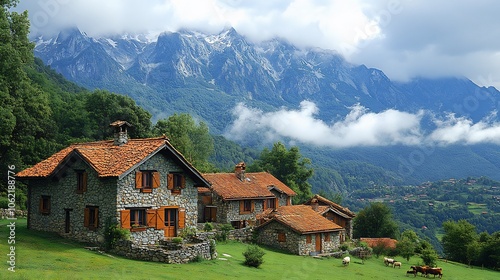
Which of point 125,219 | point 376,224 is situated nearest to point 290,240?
point 125,219

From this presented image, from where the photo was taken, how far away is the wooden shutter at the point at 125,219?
3403cm

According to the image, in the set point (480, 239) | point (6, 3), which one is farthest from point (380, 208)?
point (6, 3)

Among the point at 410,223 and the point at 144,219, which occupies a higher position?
the point at 144,219

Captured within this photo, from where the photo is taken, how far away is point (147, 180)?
36250 mm

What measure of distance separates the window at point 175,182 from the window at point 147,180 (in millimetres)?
1198

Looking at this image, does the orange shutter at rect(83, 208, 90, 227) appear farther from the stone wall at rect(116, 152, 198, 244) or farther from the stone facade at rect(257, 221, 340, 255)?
the stone facade at rect(257, 221, 340, 255)

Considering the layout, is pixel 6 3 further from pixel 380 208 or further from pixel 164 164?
pixel 380 208

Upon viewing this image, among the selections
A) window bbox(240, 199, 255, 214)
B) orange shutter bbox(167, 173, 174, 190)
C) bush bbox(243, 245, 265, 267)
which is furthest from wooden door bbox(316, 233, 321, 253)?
orange shutter bbox(167, 173, 174, 190)

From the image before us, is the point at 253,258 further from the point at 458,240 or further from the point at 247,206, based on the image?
the point at 458,240

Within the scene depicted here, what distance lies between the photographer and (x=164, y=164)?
3753 centimetres

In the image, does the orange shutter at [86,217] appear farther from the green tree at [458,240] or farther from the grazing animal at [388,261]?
the green tree at [458,240]

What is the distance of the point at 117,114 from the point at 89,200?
143 ft

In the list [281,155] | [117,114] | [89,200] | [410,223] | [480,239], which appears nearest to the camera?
[89,200]

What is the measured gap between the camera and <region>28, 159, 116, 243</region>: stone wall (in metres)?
34.5
